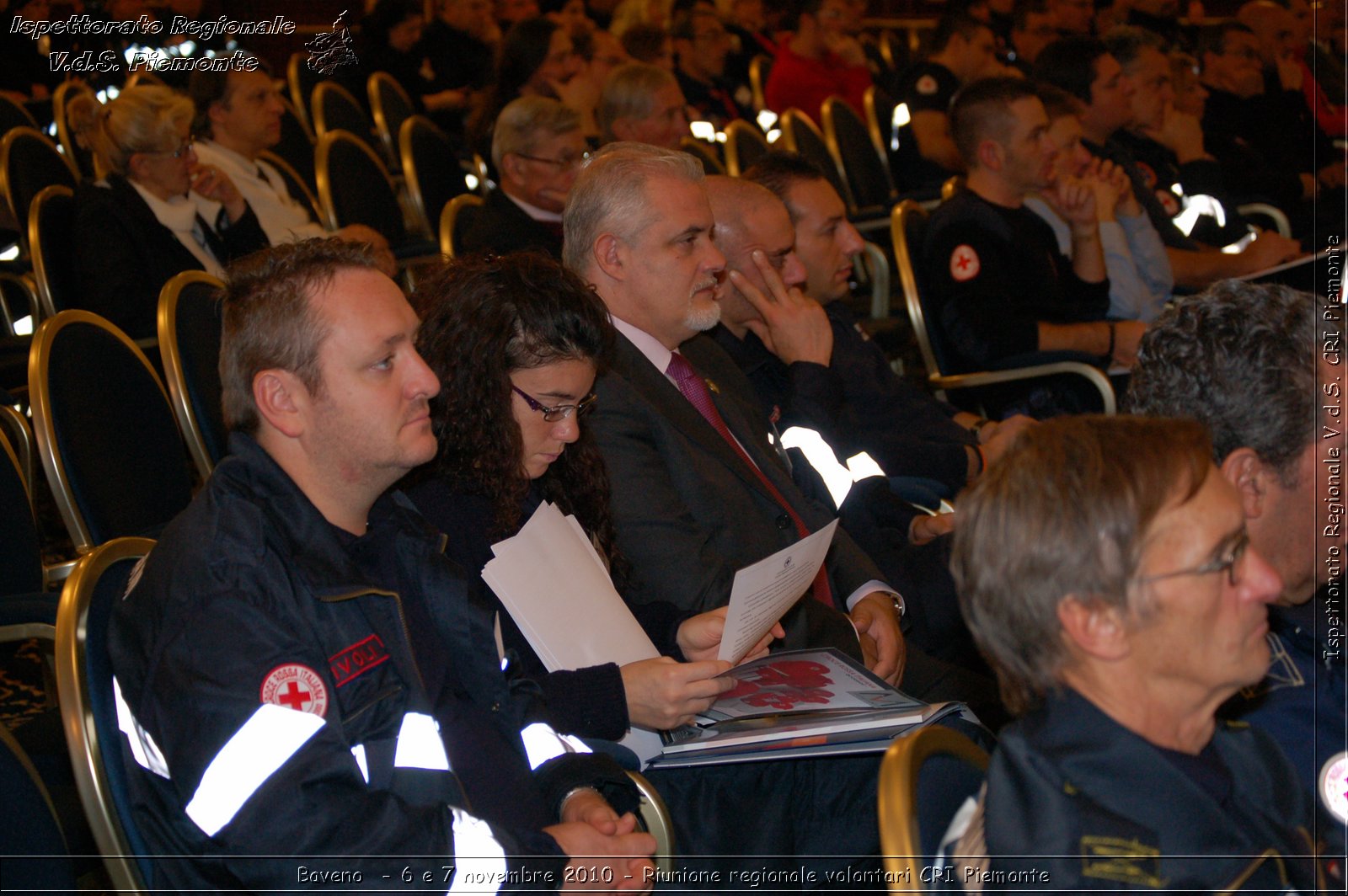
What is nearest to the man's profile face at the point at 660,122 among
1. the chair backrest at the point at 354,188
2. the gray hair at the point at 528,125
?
the gray hair at the point at 528,125

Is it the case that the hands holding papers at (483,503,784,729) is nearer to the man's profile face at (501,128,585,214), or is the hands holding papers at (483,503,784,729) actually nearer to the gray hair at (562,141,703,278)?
the gray hair at (562,141,703,278)

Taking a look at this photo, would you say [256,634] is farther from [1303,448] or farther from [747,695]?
[1303,448]

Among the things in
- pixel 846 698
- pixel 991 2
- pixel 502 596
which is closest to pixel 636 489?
pixel 502 596

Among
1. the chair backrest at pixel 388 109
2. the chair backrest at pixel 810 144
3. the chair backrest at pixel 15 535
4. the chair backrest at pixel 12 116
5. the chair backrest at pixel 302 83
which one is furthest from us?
the chair backrest at pixel 302 83

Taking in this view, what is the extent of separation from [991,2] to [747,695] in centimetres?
944

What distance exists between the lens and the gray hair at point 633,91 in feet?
15.6

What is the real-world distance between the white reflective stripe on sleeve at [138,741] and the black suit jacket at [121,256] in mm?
2184

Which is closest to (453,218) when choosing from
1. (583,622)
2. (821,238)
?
(821,238)

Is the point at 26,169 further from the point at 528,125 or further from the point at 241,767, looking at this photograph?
the point at 241,767

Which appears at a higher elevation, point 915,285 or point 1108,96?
point 1108,96

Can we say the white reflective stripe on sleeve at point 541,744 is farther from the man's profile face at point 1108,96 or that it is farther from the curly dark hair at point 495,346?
the man's profile face at point 1108,96

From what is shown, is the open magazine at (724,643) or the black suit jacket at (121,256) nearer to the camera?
the open magazine at (724,643)

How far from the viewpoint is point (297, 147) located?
5.34 meters

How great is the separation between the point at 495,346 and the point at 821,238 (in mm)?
1566
